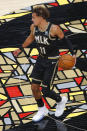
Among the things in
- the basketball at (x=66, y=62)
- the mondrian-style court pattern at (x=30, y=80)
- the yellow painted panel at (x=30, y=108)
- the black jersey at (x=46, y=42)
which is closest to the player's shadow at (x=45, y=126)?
the mondrian-style court pattern at (x=30, y=80)

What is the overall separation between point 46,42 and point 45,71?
296 mm

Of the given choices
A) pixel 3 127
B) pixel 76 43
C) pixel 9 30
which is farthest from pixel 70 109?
pixel 9 30

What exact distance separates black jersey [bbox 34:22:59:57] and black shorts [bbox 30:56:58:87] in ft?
0.25

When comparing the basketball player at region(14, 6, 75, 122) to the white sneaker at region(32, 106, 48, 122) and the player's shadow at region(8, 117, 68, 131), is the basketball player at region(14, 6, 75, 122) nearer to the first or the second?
the white sneaker at region(32, 106, 48, 122)

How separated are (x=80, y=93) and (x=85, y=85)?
0.20 meters

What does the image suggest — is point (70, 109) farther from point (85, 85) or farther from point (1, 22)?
point (1, 22)

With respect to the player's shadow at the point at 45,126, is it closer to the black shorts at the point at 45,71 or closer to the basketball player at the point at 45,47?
the basketball player at the point at 45,47

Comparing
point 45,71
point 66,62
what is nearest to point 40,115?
point 45,71

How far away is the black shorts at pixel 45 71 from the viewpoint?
2551mm

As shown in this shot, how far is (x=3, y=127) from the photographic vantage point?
2789mm

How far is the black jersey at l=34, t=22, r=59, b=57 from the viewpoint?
247 cm

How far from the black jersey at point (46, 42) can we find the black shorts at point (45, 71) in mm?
77

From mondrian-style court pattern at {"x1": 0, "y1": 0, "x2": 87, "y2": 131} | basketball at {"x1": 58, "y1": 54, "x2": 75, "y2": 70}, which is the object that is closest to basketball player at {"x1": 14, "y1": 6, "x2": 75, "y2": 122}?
basketball at {"x1": 58, "y1": 54, "x2": 75, "y2": 70}

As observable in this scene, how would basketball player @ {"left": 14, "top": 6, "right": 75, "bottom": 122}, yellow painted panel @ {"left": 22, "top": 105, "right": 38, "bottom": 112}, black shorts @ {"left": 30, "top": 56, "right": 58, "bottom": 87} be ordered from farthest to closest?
yellow painted panel @ {"left": 22, "top": 105, "right": 38, "bottom": 112} → black shorts @ {"left": 30, "top": 56, "right": 58, "bottom": 87} → basketball player @ {"left": 14, "top": 6, "right": 75, "bottom": 122}
